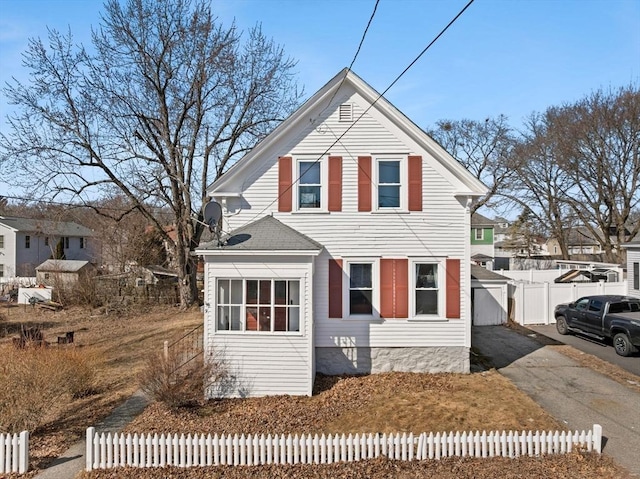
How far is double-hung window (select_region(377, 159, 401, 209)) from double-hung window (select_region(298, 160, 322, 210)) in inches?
72.4

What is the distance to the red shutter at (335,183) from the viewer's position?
12.4 m

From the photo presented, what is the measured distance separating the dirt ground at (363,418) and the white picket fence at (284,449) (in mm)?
144

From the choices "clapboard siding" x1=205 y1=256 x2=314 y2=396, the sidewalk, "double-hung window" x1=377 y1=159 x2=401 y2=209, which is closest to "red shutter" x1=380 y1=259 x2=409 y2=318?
"double-hung window" x1=377 y1=159 x2=401 y2=209

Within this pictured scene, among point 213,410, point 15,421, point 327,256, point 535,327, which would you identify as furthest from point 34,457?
point 535,327

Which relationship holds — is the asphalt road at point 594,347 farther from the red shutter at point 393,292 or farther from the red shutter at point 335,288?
the red shutter at point 335,288

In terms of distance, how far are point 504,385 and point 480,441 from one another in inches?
177

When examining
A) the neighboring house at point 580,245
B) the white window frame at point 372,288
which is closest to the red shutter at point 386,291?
the white window frame at point 372,288

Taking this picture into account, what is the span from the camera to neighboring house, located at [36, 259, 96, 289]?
27.9 metres

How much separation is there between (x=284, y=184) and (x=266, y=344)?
476cm

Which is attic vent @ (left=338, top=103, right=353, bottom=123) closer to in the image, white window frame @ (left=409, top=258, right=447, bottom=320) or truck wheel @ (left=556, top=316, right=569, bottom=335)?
white window frame @ (left=409, top=258, right=447, bottom=320)

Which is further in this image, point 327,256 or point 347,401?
point 327,256

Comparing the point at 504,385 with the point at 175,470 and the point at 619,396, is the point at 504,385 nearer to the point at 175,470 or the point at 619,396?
the point at 619,396

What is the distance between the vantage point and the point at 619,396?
10.5 metres

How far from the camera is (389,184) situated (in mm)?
12469
